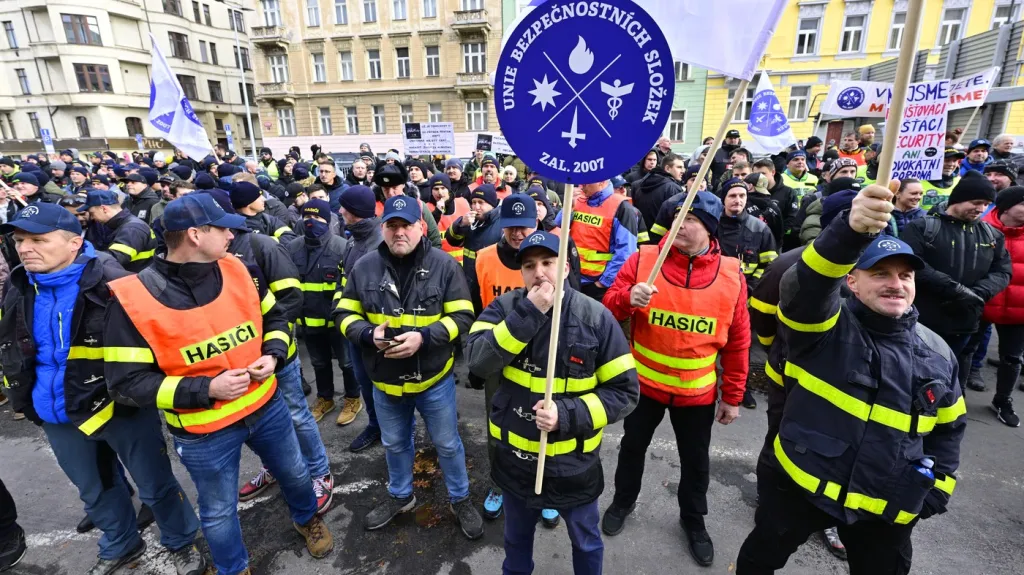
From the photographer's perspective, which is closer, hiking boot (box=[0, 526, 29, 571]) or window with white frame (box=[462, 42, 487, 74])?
hiking boot (box=[0, 526, 29, 571])

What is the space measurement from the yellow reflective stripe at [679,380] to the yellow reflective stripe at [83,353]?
10.6ft

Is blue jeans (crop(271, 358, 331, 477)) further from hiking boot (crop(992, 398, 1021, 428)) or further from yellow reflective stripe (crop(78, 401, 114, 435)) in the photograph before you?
hiking boot (crop(992, 398, 1021, 428))

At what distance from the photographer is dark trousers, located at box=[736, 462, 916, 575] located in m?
2.12

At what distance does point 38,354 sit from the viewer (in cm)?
268

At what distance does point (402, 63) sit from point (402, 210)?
3301 cm

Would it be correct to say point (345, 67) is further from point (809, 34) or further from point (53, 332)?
point (53, 332)

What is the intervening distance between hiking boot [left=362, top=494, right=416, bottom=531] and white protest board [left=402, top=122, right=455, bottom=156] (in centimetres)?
1049

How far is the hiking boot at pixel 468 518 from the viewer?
322cm

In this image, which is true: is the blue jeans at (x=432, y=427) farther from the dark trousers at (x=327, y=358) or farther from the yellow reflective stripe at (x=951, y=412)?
the yellow reflective stripe at (x=951, y=412)

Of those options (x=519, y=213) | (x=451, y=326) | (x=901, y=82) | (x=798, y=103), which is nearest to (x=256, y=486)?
(x=451, y=326)

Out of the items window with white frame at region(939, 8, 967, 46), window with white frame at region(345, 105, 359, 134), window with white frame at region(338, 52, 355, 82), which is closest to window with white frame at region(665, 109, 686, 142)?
window with white frame at region(939, 8, 967, 46)

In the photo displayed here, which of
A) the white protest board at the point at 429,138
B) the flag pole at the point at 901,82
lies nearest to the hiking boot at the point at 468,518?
the flag pole at the point at 901,82

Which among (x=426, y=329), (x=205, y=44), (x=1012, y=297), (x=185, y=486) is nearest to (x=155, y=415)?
(x=185, y=486)

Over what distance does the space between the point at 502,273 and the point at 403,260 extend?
2.98 feet
